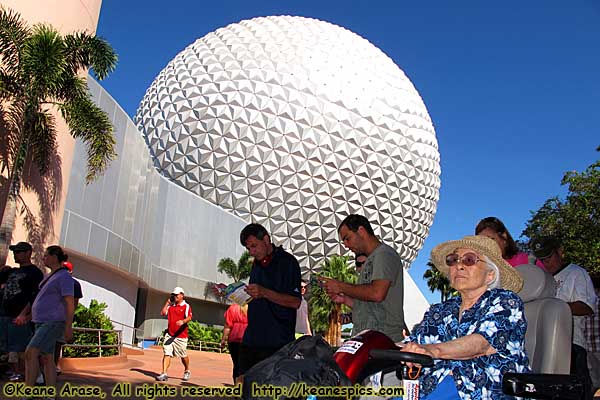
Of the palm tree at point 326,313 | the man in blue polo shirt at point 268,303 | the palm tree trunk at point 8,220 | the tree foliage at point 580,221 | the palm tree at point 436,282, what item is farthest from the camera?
the palm tree at point 436,282

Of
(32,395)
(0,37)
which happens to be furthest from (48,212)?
(32,395)

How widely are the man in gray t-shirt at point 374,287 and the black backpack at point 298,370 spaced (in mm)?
1475

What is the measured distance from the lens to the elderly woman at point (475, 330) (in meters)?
2.38

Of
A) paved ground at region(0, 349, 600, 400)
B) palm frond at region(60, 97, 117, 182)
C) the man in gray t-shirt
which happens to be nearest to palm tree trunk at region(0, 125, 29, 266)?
palm frond at region(60, 97, 117, 182)

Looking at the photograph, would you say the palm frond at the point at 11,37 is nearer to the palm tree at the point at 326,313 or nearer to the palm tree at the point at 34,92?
the palm tree at the point at 34,92

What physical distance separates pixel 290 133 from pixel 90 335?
71.0 ft

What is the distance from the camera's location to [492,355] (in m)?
2.43

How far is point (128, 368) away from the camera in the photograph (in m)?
11.2

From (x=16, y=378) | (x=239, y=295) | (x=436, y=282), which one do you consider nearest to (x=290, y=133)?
(x=436, y=282)

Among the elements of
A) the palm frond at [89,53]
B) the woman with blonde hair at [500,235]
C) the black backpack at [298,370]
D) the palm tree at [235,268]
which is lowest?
the black backpack at [298,370]

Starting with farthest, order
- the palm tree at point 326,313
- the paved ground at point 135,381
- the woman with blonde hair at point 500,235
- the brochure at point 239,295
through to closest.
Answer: the palm tree at point 326,313
the paved ground at point 135,381
the brochure at point 239,295
the woman with blonde hair at point 500,235

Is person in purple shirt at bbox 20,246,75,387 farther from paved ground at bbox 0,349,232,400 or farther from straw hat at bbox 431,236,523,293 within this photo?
straw hat at bbox 431,236,523,293

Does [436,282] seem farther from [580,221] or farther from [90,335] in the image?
[90,335]

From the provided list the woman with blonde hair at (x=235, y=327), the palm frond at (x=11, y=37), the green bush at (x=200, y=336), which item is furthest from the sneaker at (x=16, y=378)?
the green bush at (x=200, y=336)
